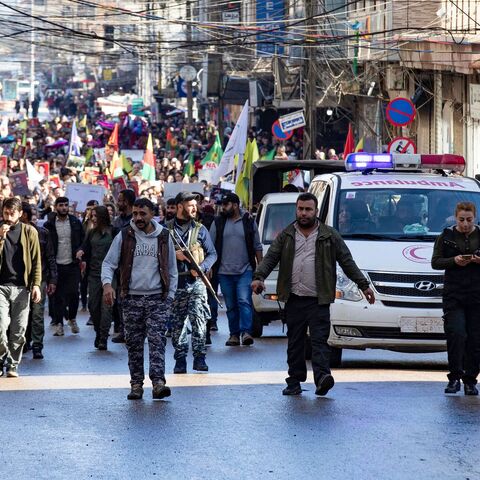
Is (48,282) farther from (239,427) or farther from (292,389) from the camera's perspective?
(239,427)

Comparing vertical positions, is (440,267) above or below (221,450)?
above

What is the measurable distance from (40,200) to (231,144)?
12.7 feet

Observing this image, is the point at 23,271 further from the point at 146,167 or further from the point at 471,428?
the point at 146,167

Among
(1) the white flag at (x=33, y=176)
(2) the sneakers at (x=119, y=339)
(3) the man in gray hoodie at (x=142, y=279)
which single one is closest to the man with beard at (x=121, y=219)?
(2) the sneakers at (x=119, y=339)

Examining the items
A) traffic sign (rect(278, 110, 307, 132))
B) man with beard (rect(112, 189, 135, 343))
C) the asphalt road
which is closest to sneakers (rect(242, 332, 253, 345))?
man with beard (rect(112, 189, 135, 343))

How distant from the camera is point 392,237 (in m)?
14.4

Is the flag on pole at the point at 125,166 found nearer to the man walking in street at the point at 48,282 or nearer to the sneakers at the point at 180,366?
the man walking in street at the point at 48,282

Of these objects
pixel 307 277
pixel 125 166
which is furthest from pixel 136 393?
pixel 125 166

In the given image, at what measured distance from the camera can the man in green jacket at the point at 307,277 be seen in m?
12.1

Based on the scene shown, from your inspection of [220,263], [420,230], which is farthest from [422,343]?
[220,263]

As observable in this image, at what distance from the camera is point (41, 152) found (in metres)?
55.3

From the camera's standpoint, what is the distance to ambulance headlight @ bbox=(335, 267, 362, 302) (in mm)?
13766

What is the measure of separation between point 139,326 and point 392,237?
10.4 ft

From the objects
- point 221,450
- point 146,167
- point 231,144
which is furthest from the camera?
point 146,167
